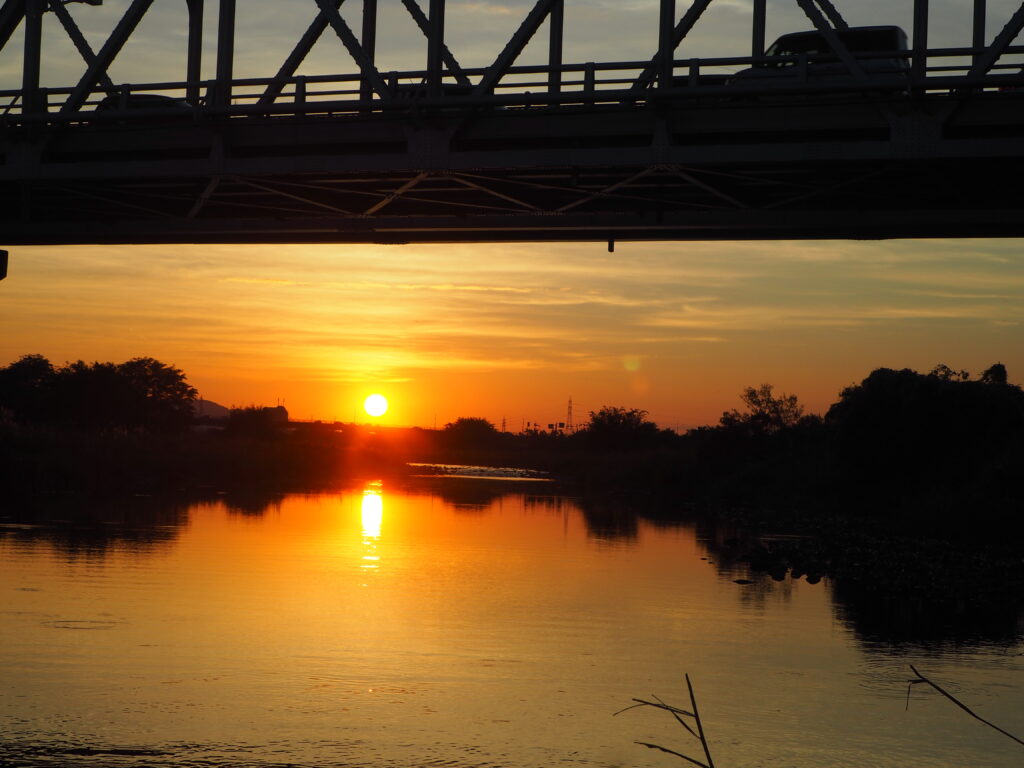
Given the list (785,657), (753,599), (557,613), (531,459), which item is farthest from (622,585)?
(531,459)

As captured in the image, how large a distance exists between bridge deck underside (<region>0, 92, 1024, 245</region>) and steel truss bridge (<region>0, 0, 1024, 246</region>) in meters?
0.04

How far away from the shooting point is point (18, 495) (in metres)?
58.0

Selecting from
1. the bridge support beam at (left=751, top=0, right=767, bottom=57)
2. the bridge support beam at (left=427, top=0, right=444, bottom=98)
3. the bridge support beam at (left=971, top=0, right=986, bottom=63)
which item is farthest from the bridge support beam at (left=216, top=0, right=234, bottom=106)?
the bridge support beam at (left=971, top=0, right=986, bottom=63)

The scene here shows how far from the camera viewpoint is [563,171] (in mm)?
23266

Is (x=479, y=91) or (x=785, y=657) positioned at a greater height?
(x=479, y=91)

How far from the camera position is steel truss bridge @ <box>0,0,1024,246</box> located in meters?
20.5

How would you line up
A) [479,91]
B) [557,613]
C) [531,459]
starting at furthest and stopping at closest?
[531,459], [557,613], [479,91]

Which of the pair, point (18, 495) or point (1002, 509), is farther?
point (18, 495)

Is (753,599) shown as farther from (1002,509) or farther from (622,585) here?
(1002,509)

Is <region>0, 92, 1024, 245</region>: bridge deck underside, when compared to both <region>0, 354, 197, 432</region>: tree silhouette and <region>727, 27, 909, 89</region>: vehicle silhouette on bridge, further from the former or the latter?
<region>0, 354, 197, 432</region>: tree silhouette

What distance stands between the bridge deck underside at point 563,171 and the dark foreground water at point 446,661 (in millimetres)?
7803

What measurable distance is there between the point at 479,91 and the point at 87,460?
49.6 m

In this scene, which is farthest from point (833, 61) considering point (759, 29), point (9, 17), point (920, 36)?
point (9, 17)

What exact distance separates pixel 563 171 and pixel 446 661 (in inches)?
347
